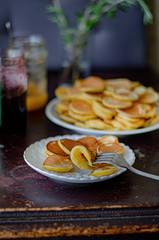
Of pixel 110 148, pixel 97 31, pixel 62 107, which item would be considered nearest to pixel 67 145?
pixel 110 148

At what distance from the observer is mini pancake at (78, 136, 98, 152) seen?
0.84m

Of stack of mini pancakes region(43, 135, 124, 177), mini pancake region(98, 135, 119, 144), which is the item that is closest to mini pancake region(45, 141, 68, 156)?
stack of mini pancakes region(43, 135, 124, 177)

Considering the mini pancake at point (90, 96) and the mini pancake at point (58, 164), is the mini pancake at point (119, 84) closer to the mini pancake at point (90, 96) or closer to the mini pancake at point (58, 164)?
the mini pancake at point (90, 96)

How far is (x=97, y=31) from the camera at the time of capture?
77.1 inches

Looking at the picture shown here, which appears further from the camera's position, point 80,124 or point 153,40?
point 153,40

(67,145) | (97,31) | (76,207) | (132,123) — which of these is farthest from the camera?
(97,31)

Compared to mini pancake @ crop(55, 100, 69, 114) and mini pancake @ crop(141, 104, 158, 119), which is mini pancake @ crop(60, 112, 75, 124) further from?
mini pancake @ crop(141, 104, 158, 119)

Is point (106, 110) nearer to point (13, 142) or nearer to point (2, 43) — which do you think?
point (13, 142)

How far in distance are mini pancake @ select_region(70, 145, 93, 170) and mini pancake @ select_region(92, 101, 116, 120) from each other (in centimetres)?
29

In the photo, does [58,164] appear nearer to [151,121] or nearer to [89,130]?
[89,130]

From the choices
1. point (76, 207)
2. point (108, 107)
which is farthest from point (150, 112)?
point (76, 207)

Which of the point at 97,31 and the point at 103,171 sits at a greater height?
the point at 97,31

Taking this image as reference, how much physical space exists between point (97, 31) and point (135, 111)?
1024mm

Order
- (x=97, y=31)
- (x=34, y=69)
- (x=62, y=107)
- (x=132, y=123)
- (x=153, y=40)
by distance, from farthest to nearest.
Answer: (x=153, y=40), (x=97, y=31), (x=34, y=69), (x=62, y=107), (x=132, y=123)
